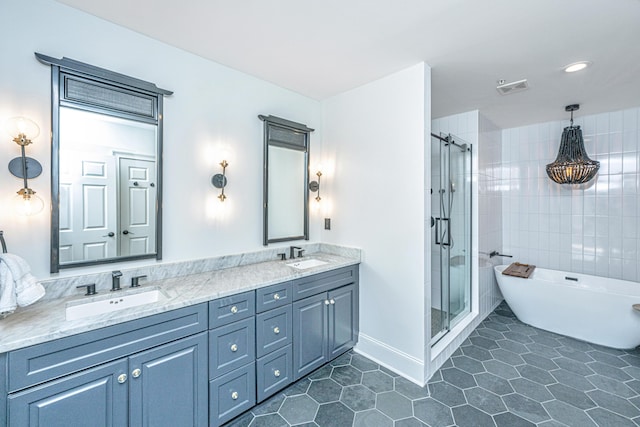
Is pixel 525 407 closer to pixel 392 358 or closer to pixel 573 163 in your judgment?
pixel 392 358

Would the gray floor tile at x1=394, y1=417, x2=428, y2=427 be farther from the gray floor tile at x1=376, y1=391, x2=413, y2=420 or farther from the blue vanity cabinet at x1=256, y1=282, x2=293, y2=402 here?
the blue vanity cabinet at x1=256, y1=282, x2=293, y2=402

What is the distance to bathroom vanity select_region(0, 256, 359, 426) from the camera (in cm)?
116

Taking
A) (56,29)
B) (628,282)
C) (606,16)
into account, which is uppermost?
(606,16)

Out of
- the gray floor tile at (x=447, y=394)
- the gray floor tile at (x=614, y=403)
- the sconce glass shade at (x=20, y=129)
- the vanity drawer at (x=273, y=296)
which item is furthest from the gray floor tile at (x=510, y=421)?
the sconce glass shade at (x=20, y=129)

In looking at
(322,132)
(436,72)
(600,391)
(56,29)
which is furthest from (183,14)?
(600,391)

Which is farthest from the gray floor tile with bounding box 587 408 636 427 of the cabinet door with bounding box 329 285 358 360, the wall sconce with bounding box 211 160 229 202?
the wall sconce with bounding box 211 160 229 202

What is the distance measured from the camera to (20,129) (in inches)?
57.4

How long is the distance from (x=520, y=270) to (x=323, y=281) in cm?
280

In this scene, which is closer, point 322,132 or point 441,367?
point 441,367

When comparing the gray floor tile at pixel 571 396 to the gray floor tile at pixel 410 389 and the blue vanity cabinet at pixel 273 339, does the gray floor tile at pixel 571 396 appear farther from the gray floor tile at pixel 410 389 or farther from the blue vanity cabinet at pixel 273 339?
the blue vanity cabinet at pixel 273 339

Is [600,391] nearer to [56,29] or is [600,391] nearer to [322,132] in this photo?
[322,132]

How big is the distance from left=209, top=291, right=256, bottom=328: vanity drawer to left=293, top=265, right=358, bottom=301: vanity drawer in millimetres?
386

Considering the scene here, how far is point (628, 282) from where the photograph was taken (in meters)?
3.12

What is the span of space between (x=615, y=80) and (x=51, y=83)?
4337 mm
